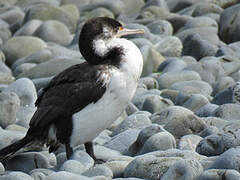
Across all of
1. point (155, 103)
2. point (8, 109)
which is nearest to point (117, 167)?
point (8, 109)

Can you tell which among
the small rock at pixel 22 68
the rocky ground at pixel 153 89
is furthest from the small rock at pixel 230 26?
the small rock at pixel 22 68

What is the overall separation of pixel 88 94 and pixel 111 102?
0.24 metres

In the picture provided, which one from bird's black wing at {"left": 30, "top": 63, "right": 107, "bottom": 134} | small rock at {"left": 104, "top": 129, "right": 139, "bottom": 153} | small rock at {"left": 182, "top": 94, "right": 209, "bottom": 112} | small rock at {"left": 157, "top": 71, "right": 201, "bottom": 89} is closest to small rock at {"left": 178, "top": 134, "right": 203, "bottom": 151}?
small rock at {"left": 104, "top": 129, "right": 139, "bottom": 153}

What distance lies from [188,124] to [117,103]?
105 cm

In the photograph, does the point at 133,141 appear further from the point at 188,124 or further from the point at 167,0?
the point at 167,0

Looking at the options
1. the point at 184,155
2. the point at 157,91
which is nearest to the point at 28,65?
the point at 157,91

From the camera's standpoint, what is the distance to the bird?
6566mm

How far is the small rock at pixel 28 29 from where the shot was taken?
14.5 metres

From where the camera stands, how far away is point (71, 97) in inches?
260

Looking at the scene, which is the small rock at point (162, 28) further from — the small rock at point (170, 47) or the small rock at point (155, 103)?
the small rock at point (155, 103)

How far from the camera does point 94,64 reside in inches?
267

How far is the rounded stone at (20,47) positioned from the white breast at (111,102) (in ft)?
20.7

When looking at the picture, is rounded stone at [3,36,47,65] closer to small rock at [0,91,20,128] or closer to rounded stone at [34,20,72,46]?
rounded stone at [34,20,72,46]

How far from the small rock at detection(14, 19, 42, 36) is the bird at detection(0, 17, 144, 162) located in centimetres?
788
